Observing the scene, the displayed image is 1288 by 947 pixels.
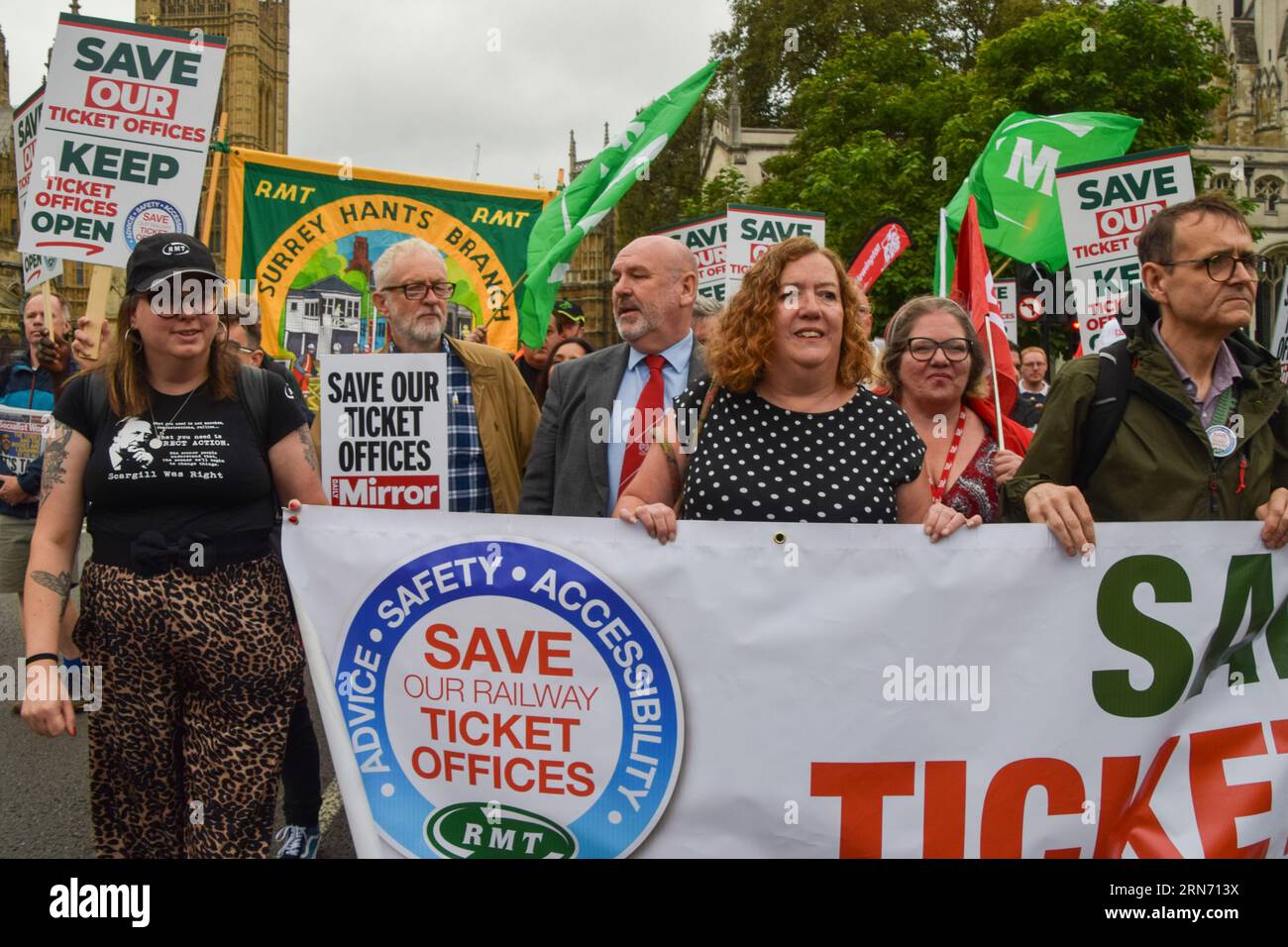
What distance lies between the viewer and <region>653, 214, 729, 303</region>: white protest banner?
34.2 feet

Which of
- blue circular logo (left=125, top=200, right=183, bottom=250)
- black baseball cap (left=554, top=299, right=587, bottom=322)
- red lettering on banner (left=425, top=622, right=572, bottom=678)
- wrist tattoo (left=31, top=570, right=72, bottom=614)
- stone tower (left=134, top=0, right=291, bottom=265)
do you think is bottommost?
red lettering on banner (left=425, top=622, right=572, bottom=678)

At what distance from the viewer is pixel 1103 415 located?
122 inches

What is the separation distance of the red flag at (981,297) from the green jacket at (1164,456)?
247 centimetres

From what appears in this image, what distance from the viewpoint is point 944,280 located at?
22.9ft

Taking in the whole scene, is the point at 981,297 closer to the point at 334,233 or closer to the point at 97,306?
the point at 334,233

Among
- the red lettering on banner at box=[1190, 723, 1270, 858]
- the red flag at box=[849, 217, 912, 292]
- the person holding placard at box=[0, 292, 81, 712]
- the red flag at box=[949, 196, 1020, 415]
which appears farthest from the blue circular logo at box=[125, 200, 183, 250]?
the red flag at box=[849, 217, 912, 292]

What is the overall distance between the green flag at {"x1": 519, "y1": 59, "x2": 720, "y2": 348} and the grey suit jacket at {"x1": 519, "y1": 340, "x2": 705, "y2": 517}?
106cm

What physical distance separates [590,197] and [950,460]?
2637 millimetres

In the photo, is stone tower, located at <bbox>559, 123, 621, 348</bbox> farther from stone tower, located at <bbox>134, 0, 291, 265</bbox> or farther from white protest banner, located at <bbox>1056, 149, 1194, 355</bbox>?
white protest banner, located at <bbox>1056, 149, 1194, 355</bbox>

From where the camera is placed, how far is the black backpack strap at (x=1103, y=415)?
308cm

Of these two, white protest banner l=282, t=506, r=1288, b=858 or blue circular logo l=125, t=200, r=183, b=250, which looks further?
blue circular logo l=125, t=200, r=183, b=250

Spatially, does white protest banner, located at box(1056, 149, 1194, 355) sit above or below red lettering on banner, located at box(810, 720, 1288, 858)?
above

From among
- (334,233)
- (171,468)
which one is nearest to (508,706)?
(171,468)
